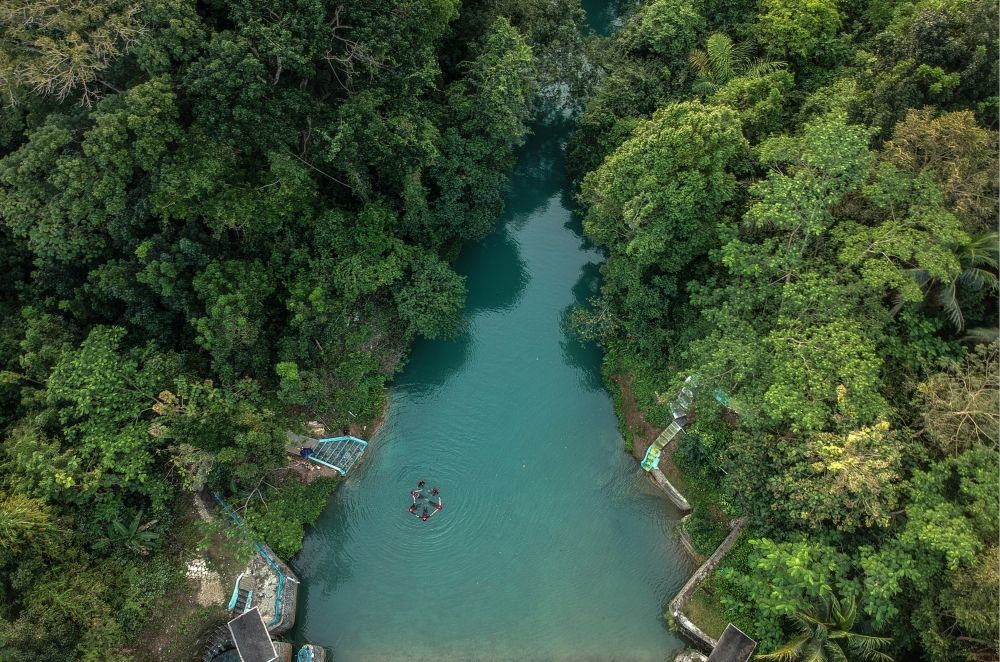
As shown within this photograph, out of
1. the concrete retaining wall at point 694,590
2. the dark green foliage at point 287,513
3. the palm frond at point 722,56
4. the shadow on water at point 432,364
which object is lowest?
the dark green foliage at point 287,513

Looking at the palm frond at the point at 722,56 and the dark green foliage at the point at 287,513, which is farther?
the palm frond at the point at 722,56

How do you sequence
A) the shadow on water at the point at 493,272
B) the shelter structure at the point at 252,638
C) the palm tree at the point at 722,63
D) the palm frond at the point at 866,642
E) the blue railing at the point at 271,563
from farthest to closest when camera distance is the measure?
1. the shadow on water at the point at 493,272
2. the palm tree at the point at 722,63
3. the blue railing at the point at 271,563
4. the shelter structure at the point at 252,638
5. the palm frond at the point at 866,642

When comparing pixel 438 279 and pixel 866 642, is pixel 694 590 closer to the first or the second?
pixel 866 642

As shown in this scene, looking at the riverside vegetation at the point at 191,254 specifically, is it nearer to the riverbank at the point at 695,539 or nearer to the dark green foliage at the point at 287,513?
the dark green foliage at the point at 287,513

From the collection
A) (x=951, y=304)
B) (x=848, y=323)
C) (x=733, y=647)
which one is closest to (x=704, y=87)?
(x=848, y=323)

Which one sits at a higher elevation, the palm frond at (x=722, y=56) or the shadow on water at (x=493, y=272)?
the palm frond at (x=722, y=56)

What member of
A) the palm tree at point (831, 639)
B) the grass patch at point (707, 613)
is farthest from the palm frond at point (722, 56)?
the grass patch at point (707, 613)

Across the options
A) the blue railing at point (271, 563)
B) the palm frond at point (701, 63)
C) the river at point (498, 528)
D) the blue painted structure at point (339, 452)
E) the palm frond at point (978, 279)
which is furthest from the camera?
the palm frond at point (701, 63)
